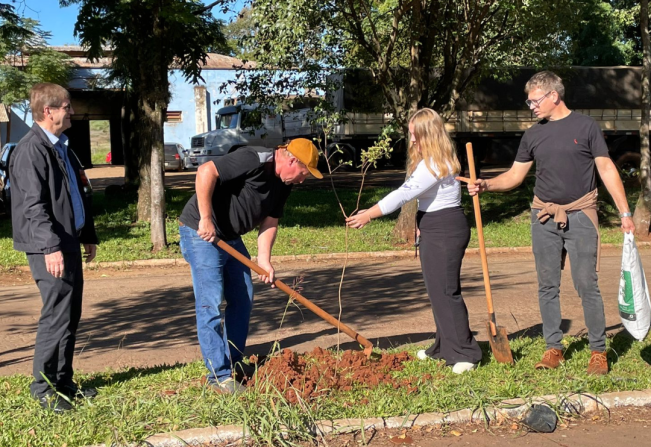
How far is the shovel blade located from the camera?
5.33 meters

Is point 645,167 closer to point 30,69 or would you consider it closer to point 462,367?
point 462,367

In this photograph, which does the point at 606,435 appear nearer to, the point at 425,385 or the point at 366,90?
the point at 425,385

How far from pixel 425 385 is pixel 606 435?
112cm

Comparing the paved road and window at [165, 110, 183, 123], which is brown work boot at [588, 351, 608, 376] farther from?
window at [165, 110, 183, 123]

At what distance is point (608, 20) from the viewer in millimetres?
30344

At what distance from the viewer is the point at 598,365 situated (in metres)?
5.12

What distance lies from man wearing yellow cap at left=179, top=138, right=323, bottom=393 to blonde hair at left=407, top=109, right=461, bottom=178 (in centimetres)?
75

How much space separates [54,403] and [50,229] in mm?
1032

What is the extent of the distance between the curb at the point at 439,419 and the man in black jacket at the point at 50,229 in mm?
792

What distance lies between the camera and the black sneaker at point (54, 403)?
14.5 feet

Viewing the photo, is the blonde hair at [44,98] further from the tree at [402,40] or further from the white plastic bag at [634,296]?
the tree at [402,40]

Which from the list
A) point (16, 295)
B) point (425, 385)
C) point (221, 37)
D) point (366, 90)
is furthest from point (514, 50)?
point (425, 385)

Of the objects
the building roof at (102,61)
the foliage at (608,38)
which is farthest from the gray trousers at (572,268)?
the building roof at (102,61)

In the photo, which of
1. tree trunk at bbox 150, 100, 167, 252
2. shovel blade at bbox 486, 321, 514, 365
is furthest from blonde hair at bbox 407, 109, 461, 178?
tree trunk at bbox 150, 100, 167, 252
